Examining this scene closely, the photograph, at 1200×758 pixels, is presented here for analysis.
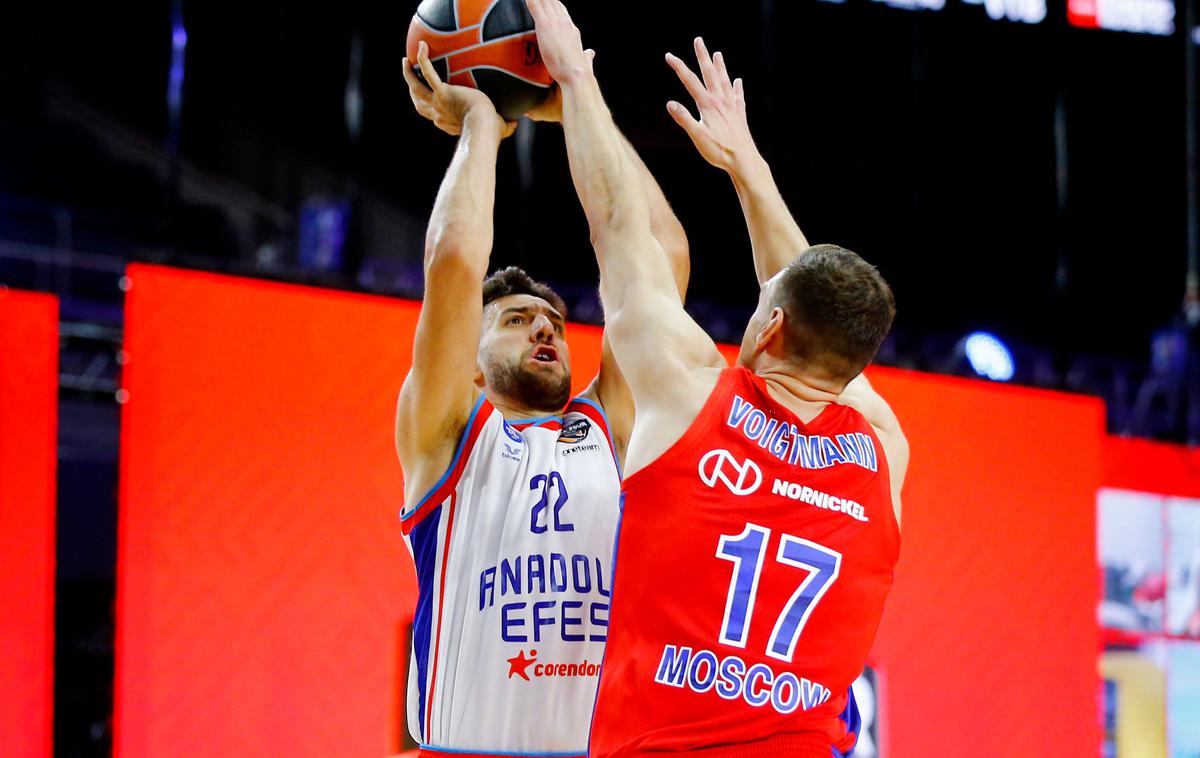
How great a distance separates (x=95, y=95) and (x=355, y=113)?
18.2 feet

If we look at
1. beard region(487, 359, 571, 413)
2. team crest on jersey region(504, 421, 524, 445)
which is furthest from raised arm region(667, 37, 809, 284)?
team crest on jersey region(504, 421, 524, 445)

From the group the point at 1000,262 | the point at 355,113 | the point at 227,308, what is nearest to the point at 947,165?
the point at 1000,262

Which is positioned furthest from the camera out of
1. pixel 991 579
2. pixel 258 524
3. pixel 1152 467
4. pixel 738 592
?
pixel 1152 467

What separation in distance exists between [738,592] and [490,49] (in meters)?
1.43

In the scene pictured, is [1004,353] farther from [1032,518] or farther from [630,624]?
[630,624]

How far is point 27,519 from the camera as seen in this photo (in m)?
4.15

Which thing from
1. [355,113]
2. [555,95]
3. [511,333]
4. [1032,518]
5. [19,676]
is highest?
[355,113]

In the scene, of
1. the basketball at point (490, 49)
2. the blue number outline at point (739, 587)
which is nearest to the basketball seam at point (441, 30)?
the basketball at point (490, 49)

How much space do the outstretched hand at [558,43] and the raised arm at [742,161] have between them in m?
0.26

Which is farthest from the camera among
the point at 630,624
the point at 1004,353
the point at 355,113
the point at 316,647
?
the point at 1004,353

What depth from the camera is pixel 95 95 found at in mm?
10297

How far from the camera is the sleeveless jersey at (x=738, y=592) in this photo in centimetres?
209

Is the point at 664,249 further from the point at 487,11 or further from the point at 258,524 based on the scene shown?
the point at 258,524

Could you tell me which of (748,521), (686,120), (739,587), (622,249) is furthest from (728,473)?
(686,120)
